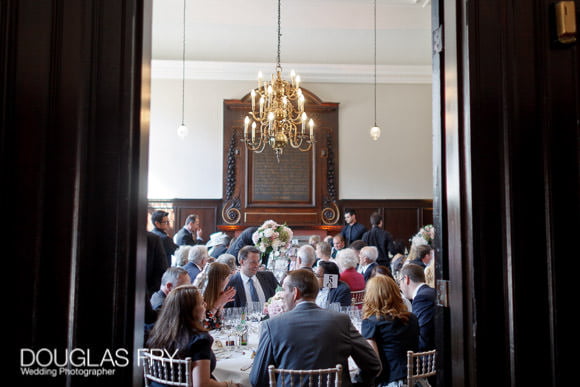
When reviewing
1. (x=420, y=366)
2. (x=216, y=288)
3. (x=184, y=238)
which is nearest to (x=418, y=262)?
(x=420, y=366)

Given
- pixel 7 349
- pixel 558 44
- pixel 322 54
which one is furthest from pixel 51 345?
pixel 322 54

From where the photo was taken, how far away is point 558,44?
129 cm

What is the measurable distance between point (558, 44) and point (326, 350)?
172 centimetres

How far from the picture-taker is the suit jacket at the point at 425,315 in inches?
128

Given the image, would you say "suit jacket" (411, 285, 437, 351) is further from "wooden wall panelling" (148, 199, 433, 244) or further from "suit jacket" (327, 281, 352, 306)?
"wooden wall panelling" (148, 199, 433, 244)

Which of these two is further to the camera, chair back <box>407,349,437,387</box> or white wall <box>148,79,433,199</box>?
white wall <box>148,79,433,199</box>

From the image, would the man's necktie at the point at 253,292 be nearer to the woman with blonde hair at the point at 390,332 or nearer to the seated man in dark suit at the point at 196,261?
the seated man in dark suit at the point at 196,261

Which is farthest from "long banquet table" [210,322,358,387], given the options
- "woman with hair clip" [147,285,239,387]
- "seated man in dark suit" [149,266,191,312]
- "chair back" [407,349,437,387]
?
"seated man in dark suit" [149,266,191,312]

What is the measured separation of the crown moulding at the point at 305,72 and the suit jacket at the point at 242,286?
275 inches

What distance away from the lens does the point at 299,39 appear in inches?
403

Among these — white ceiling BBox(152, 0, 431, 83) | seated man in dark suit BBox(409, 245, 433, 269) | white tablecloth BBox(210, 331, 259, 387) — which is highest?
white ceiling BBox(152, 0, 431, 83)

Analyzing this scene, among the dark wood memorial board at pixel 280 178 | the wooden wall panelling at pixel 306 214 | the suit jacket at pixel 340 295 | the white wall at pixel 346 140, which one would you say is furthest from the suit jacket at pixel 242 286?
the white wall at pixel 346 140

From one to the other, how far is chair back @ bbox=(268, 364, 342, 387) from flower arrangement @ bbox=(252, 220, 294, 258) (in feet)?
9.56

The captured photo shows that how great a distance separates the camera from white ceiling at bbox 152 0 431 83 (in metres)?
9.18
